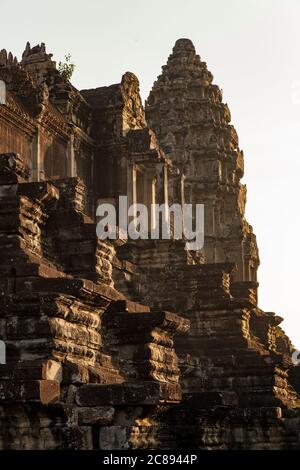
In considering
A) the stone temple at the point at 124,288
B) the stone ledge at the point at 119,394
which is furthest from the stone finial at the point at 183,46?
the stone ledge at the point at 119,394

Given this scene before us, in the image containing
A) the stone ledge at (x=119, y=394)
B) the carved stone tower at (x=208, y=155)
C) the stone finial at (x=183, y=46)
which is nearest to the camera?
the stone ledge at (x=119, y=394)

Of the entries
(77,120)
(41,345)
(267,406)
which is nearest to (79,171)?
(77,120)

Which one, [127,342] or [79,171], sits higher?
[79,171]

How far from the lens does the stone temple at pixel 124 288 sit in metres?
11.3

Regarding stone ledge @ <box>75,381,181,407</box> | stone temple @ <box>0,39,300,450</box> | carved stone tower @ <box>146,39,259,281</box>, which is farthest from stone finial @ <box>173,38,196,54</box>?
stone ledge @ <box>75,381,181,407</box>

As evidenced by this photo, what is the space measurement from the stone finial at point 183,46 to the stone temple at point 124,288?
207 cm

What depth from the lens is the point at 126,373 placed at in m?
13.8

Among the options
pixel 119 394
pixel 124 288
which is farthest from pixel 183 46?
pixel 119 394

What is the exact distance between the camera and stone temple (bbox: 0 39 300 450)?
37.1 ft

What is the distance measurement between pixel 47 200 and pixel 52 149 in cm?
724

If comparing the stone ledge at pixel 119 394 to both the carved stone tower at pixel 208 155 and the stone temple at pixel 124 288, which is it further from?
the carved stone tower at pixel 208 155

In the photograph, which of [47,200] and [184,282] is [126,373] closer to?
[47,200]

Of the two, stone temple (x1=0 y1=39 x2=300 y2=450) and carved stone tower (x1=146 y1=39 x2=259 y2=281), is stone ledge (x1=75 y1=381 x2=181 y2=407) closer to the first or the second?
stone temple (x1=0 y1=39 x2=300 y2=450)

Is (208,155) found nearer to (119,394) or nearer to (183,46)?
(183,46)
